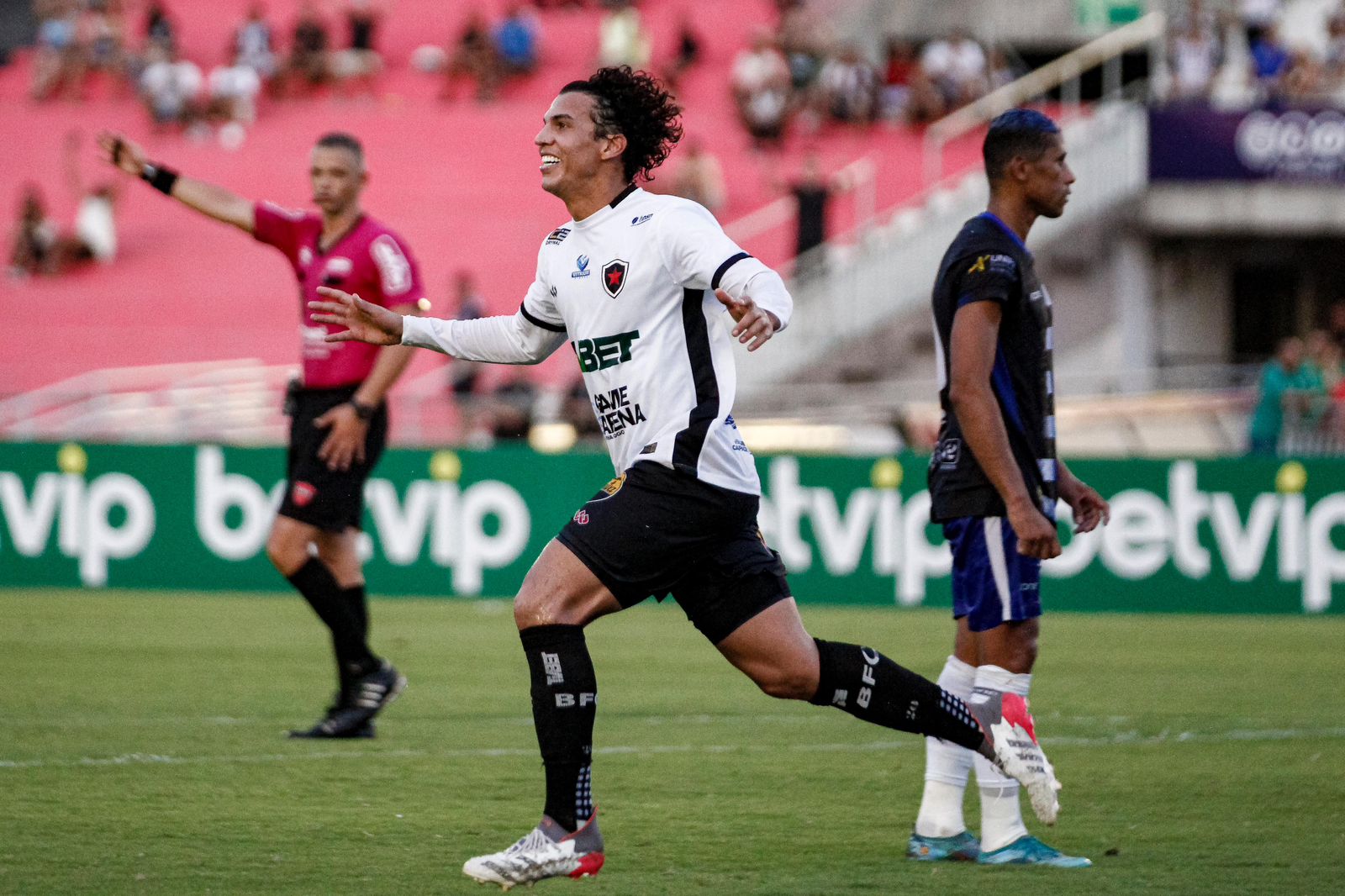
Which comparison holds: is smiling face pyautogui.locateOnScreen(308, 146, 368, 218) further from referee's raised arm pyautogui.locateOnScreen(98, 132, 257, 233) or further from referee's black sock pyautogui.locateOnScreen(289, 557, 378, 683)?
referee's black sock pyautogui.locateOnScreen(289, 557, 378, 683)

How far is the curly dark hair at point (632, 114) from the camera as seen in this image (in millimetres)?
6129

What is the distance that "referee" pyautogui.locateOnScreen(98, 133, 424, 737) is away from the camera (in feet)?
28.9

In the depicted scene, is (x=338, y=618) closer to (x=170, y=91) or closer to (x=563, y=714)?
(x=563, y=714)

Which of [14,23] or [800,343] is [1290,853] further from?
[14,23]

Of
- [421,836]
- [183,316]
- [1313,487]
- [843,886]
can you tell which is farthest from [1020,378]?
[183,316]

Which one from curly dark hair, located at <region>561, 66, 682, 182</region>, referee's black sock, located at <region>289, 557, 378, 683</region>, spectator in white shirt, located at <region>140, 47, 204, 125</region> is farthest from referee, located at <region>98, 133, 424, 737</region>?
spectator in white shirt, located at <region>140, 47, 204, 125</region>

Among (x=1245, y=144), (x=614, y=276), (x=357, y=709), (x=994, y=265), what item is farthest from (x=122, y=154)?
(x=1245, y=144)

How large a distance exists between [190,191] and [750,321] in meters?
4.60

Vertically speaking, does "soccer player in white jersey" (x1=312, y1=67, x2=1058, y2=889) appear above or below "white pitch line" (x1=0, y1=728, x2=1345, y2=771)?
above

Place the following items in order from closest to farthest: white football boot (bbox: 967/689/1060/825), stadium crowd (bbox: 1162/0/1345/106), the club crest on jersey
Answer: the club crest on jersey
white football boot (bbox: 967/689/1060/825)
stadium crowd (bbox: 1162/0/1345/106)

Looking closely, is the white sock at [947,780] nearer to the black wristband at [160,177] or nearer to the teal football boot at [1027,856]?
the teal football boot at [1027,856]

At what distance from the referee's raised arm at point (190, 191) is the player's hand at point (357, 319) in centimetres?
296

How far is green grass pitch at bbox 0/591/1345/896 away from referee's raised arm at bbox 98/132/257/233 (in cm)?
232

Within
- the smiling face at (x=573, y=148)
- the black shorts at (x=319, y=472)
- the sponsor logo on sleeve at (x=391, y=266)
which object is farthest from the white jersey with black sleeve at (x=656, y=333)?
the black shorts at (x=319, y=472)
